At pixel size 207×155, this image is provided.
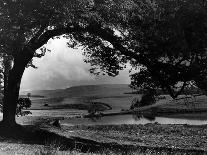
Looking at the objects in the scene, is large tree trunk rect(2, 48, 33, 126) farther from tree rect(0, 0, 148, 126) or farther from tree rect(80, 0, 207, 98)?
tree rect(80, 0, 207, 98)

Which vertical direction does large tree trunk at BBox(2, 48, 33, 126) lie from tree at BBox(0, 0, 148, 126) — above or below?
below

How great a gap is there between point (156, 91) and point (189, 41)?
29.4ft

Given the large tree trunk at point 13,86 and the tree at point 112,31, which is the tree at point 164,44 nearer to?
the tree at point 112,31

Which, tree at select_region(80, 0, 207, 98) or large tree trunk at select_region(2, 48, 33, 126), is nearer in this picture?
tree at select_region(80, 0, 207, 98)

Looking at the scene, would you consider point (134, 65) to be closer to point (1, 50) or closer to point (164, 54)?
point (164, 54)

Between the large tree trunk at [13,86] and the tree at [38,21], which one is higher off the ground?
the tree at [38,21]

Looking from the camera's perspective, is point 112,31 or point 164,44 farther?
point 112,31

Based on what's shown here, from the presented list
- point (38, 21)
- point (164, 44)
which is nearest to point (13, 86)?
point (38, 21)

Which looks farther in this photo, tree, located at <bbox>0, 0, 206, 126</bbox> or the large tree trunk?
the large tree trunk

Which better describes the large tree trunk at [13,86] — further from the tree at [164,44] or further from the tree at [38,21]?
the tree at [164,44]

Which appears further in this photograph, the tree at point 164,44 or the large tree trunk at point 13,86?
the large tree trunk at point 13,86

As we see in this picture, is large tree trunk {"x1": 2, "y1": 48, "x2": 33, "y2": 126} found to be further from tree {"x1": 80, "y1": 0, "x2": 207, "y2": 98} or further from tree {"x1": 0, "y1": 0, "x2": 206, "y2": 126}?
tree {"x1": 80, "y1": 0, "x2": 207, "y2": 98}

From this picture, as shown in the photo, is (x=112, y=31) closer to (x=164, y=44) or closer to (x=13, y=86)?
(x=164, y=44)

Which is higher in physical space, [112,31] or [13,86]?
[112,31]
